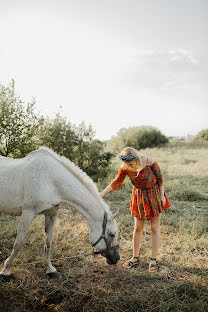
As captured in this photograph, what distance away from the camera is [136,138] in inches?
1022

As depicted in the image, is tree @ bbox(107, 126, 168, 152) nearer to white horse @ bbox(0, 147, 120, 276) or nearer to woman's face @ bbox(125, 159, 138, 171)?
woman's face @ bbox(125, 159, 138, 171)

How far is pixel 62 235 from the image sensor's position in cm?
441

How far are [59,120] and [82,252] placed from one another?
6.45 m

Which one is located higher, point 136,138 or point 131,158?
point 136,138

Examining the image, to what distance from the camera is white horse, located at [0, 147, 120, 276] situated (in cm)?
278

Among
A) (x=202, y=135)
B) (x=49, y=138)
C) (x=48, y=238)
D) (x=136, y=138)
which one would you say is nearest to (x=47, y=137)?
(x=49, y=138)

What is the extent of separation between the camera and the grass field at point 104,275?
8.59 ft

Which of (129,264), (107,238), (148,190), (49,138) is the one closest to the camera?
(107,238)

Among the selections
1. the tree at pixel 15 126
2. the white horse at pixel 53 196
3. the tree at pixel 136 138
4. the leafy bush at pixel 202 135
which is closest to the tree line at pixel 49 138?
the tree at pixel 15 126

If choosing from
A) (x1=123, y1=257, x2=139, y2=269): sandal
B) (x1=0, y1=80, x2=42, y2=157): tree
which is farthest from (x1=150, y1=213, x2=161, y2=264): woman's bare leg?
(x1=0, y1=80, x2=42, y2=157): tree

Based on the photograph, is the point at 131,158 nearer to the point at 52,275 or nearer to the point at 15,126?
the point at 52,275

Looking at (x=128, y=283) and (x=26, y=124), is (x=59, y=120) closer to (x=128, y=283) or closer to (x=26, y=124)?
(x=26, y=124)

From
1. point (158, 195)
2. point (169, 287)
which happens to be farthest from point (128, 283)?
point (158, 195)

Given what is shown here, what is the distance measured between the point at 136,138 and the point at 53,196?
932 inches
